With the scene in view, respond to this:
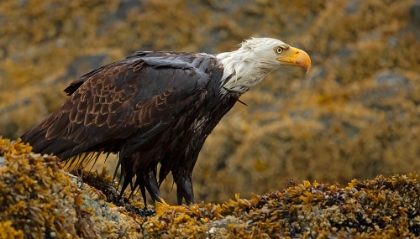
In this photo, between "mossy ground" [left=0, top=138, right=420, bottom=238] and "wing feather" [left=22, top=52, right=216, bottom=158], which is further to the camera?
"wing feather" [left=22, top=52, right=216, bottom=158]

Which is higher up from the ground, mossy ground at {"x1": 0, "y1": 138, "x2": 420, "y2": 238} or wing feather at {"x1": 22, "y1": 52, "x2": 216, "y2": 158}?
wing feather at {"x1": 22, "y1": 52, "x2": 216, "y2": 158}

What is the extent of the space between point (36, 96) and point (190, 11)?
375 cm

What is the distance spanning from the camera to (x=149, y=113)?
8812 mm

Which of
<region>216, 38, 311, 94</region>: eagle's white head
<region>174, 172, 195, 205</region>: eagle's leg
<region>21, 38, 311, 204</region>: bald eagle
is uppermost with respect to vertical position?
<region>216, 38, 311, 94</region>: eagle's white head

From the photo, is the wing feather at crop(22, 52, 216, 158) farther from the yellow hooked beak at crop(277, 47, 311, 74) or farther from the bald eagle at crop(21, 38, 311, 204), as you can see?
the yellow hooked beak at crop(277, 47, 311, 74)

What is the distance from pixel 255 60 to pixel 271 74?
24.9 ft

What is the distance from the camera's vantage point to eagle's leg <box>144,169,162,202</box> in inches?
352

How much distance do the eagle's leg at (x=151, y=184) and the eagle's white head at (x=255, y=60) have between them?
123 centimetres

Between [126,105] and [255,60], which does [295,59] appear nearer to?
[255,60]

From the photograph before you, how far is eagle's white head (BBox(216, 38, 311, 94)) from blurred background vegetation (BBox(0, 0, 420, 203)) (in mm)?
4882

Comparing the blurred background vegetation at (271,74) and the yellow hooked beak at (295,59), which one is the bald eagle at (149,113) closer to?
the yellow hooked beak at (295,59)

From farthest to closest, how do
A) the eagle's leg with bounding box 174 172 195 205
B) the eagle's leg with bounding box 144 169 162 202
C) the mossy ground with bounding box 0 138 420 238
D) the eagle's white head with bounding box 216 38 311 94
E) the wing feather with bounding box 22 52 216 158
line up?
the eagle's white head with bounding box 216 38 311 94 → the eagle's leg with bounding box 174 172 195 205 → the eagle's leg with bounding box 144 169 162 202 → the wing feather with bounding box 22 52 216 158 → the mossy ground with bounding box 0 138 420 238

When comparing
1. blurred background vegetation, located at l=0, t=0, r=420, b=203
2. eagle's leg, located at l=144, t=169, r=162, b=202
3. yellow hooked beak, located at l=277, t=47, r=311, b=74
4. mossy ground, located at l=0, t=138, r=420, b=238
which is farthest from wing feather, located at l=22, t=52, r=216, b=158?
blurred background vegetation, located at l=0, t=0, r=420, b=203

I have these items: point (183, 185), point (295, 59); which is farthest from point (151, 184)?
point (295, 59)
